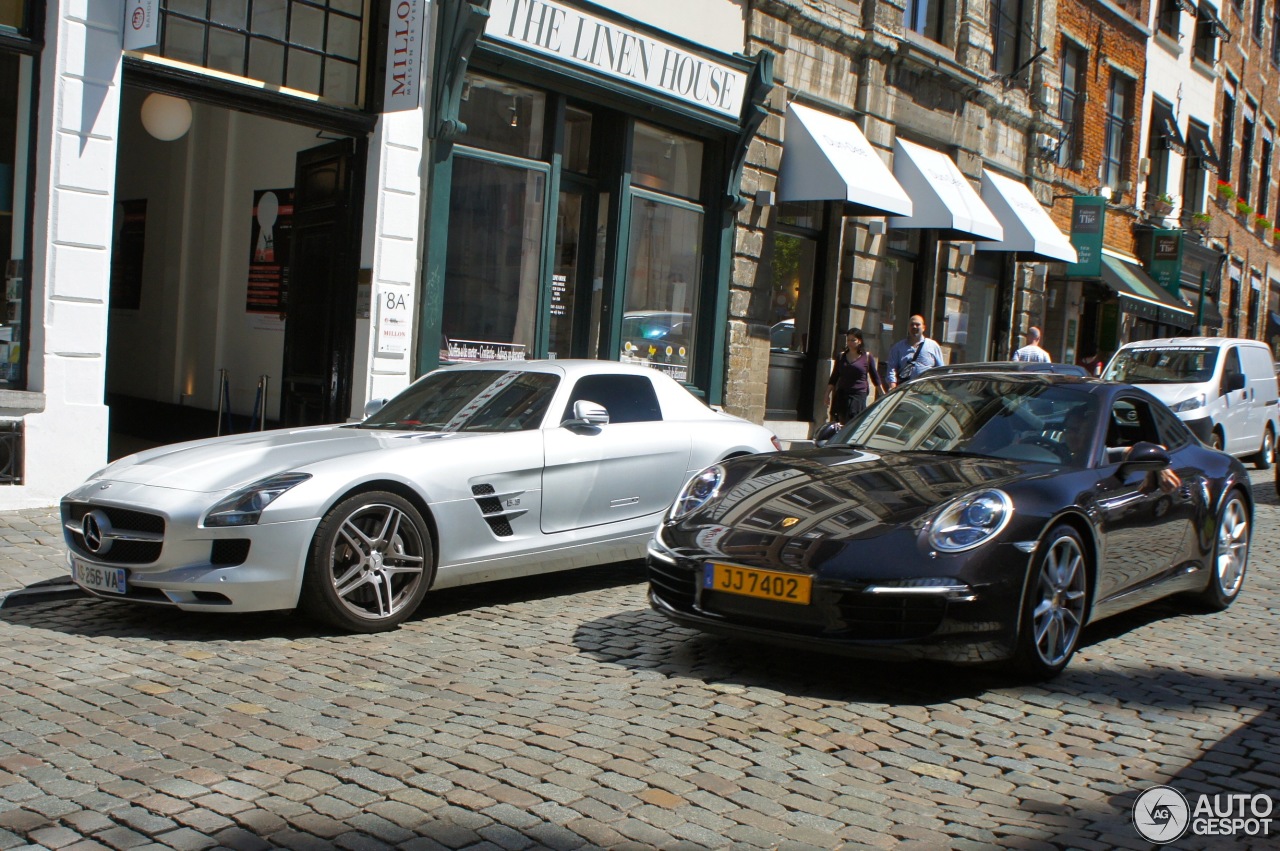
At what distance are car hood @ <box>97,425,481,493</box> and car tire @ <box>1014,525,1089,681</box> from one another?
Answer: 120 inches

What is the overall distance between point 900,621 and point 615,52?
9.91 meters

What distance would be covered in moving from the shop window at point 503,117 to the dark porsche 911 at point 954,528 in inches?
276

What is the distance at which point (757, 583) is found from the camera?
5164 millimetres

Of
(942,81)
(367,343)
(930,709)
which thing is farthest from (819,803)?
(942,81)

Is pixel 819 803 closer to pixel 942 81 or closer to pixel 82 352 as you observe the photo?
pixel 82 352

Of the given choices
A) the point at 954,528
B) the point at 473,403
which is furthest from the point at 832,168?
the point at 954,528

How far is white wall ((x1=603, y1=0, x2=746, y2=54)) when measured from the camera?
13789 millimetres

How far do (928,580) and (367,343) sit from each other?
7.69 meters

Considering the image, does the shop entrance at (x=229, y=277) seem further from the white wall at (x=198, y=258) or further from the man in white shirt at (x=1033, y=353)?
the man in white shirt at (x=1033, y=353)

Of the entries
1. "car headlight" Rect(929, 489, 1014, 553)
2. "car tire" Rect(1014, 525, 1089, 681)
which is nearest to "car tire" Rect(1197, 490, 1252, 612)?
"car tire" Rect(1014, 525, 1089, 681)

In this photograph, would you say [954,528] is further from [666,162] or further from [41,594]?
[666,162]
